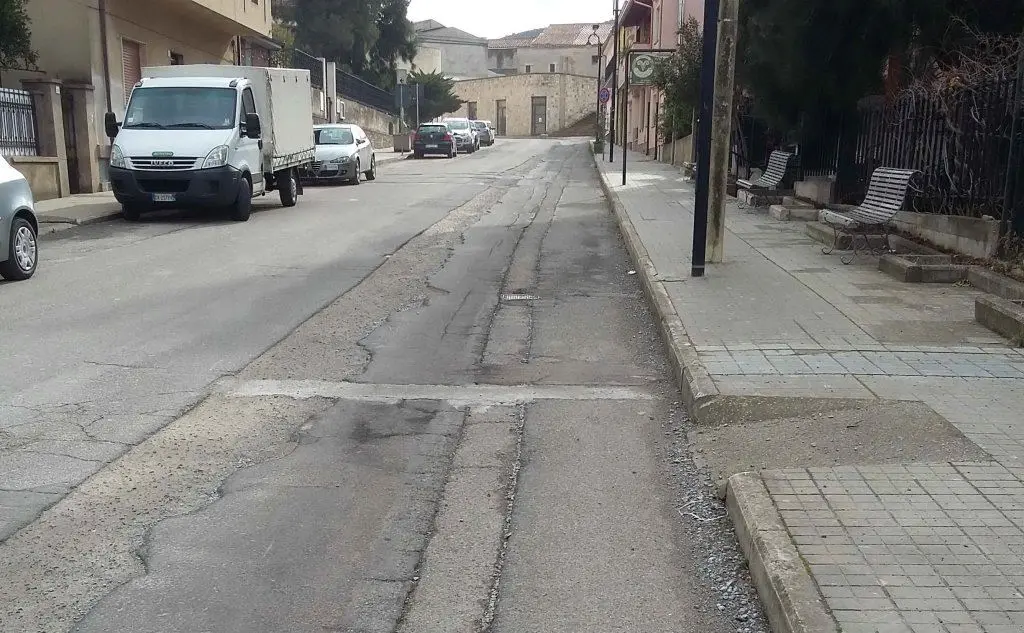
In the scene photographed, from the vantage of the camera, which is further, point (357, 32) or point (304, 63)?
point (357, 32)

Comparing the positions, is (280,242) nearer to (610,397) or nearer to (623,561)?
(610,397)

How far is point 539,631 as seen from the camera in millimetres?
3393

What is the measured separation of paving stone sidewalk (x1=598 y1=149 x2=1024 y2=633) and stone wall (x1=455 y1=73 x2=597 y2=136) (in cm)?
7372

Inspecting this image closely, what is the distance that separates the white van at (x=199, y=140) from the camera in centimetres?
1514

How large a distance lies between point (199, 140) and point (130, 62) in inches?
349

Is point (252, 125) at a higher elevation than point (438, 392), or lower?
higher

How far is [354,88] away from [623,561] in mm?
47002

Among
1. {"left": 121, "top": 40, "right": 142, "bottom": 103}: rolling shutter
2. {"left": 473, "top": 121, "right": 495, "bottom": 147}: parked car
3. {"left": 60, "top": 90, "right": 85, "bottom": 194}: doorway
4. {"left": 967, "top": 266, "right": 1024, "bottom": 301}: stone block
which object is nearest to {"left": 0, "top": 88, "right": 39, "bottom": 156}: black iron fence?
{"left": 60, "top": 90, "right": 85, "bottom": 194}: doorway

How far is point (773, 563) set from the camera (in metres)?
3.54

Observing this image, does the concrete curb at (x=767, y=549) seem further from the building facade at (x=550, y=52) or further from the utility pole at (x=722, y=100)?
the building facade at (x=550, y=52)

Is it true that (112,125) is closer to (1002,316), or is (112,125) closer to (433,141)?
(1002,316)

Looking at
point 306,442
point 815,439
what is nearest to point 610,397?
point 815,439

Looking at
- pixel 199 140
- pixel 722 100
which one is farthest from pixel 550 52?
pixel 722 100

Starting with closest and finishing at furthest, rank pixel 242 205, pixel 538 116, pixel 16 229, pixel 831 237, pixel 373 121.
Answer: pixel 16 229
pixel 831 237
pixel 242 205
pixel 373 121
pixel 538 116
